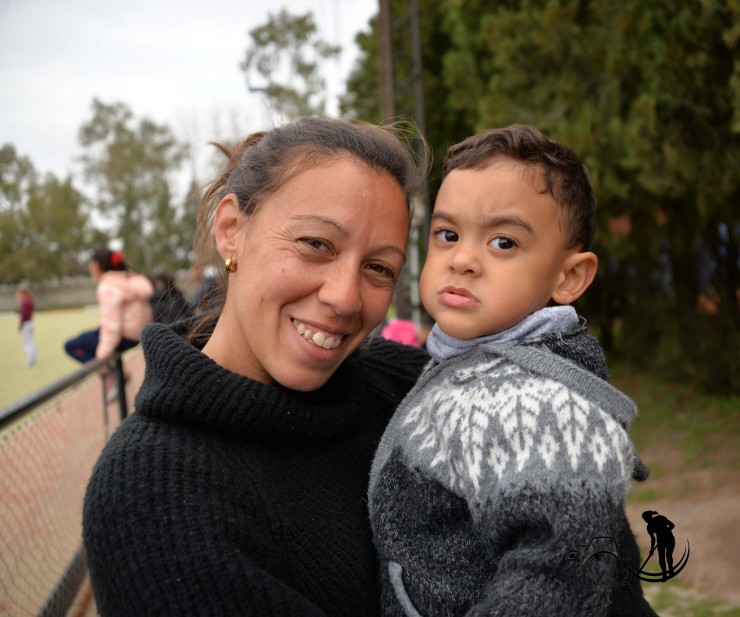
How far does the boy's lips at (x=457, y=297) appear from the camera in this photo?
56.7 inches

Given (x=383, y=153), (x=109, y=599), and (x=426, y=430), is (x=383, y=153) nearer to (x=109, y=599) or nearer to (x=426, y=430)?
(x=426, y=430)

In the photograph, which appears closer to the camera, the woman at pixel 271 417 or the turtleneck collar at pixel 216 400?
the woman at pixel 271 417

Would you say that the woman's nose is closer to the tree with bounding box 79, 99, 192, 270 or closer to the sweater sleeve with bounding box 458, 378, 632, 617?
the sweater sleeve with bounding box 458, 378, 632, 617

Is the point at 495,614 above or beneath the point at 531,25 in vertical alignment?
beneath

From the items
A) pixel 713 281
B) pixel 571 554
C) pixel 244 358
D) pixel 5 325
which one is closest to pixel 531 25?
pixel 713 281

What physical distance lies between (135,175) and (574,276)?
5375 cm

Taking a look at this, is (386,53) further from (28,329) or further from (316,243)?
(28,329)

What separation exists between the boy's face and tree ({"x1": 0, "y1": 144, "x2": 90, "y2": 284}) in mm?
10545

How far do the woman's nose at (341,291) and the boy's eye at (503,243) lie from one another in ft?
0.97

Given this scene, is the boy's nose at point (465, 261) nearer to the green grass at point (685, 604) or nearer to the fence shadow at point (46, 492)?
the fence shadow at point (46, 492)

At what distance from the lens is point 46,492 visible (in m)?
3.21

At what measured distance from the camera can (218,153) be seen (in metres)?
2.03

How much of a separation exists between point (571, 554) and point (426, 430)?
0.38 metres

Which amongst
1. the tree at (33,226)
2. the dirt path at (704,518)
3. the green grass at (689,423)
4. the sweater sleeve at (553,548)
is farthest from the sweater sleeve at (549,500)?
the tree at (33,226)
